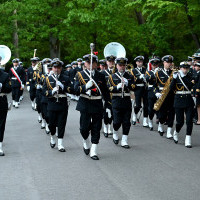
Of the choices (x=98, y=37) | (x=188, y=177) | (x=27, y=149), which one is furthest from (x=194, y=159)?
(x=98, y=37)

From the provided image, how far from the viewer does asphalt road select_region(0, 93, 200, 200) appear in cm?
629

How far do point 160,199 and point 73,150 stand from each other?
3.82 meters

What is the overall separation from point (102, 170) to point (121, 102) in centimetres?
248

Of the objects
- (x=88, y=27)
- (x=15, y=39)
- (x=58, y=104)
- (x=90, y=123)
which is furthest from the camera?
(x=15, y=39)

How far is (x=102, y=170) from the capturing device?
7660 mm

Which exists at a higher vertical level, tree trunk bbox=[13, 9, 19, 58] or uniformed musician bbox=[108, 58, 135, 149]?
tree trunk bbox=[13, 9, 19, 58]

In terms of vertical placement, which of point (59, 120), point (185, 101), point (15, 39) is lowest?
point (59, 120)

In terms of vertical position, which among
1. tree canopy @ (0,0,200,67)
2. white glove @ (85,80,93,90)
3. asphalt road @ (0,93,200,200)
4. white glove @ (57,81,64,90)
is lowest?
asphalt road @ (0,93,200,200)

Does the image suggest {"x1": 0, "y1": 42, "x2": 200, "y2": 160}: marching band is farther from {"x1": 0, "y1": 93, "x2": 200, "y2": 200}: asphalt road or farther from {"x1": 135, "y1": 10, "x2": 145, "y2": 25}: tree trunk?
{"x1": 135, "y1": 10, "x2": 145, "y2": 25}: tree trunk

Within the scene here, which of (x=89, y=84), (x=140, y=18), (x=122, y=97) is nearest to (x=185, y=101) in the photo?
(x=122, y=97)

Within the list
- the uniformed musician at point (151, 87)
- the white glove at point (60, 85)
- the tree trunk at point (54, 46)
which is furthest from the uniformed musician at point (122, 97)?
the tree trunk at point (54, 46)

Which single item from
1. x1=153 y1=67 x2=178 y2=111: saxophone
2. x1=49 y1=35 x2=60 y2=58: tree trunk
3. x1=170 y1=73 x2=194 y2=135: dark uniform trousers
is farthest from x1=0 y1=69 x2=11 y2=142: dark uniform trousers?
x1=49 y1=35 x2=60 y2=58: tree trunk

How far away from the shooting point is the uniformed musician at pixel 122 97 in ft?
31.8

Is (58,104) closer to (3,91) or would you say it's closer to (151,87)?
(3,91)
